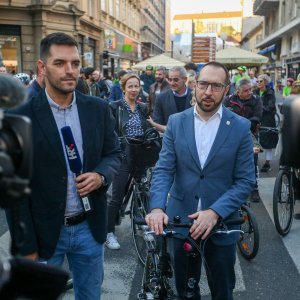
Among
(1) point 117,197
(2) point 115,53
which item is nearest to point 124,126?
(1) point 117,197

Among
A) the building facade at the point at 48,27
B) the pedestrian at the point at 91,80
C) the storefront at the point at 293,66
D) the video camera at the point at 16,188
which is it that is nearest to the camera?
the video camera at the point at 16,188

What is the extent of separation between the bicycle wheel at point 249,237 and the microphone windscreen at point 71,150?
2.44m

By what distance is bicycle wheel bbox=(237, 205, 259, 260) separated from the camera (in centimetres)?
425

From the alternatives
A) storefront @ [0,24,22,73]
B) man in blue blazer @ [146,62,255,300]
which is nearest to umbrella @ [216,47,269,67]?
storefront @ [0,24,22,73]

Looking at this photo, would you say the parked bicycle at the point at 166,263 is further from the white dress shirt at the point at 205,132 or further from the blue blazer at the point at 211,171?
the white dress shirt at the point at 205,132

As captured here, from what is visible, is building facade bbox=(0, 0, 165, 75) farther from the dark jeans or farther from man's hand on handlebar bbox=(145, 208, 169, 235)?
man's hand on handlebar bbox=(145, 208, 169, 235)

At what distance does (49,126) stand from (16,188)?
131 cm

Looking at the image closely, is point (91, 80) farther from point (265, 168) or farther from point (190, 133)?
point (190, 133)

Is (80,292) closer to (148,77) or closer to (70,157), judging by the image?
(70,157)

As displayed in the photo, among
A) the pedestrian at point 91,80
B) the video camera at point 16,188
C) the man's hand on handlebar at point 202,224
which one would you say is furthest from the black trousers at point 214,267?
the pedestrian at point 91,80

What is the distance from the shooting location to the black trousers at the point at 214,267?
255 centimetres

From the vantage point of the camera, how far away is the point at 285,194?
5.14 m

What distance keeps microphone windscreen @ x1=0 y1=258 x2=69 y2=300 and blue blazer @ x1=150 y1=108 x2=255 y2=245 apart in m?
1.26

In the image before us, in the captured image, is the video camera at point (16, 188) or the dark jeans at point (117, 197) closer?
the video camera at point (16, 188)
